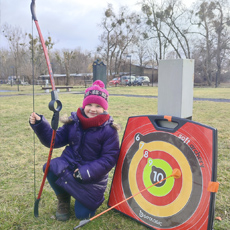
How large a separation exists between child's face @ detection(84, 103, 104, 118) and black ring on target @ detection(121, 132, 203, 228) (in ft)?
1.30

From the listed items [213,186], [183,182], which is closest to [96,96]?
[183,182]

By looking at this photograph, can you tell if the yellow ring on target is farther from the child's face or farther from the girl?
the child's face

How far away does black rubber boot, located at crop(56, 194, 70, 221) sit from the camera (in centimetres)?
192

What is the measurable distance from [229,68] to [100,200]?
4078 centimetres

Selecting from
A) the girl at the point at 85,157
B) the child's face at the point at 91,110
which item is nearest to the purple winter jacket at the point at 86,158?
the girl at the point at 85,157

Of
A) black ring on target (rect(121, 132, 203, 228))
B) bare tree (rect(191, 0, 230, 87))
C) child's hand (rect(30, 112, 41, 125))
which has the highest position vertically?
bare tree (rect(191, 0, 230, 87))

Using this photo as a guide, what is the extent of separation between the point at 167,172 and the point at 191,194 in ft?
0.73

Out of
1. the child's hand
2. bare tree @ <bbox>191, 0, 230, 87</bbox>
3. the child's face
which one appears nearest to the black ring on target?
the child's face

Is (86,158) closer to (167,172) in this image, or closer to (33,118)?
(33,118)

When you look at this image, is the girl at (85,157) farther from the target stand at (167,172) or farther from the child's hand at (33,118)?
the target stand at (167,172)

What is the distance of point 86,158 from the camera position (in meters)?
1.94

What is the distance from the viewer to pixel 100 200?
1.98 m

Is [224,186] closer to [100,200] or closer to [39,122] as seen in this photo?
[100,200]

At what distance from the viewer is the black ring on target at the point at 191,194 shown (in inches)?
61.9
